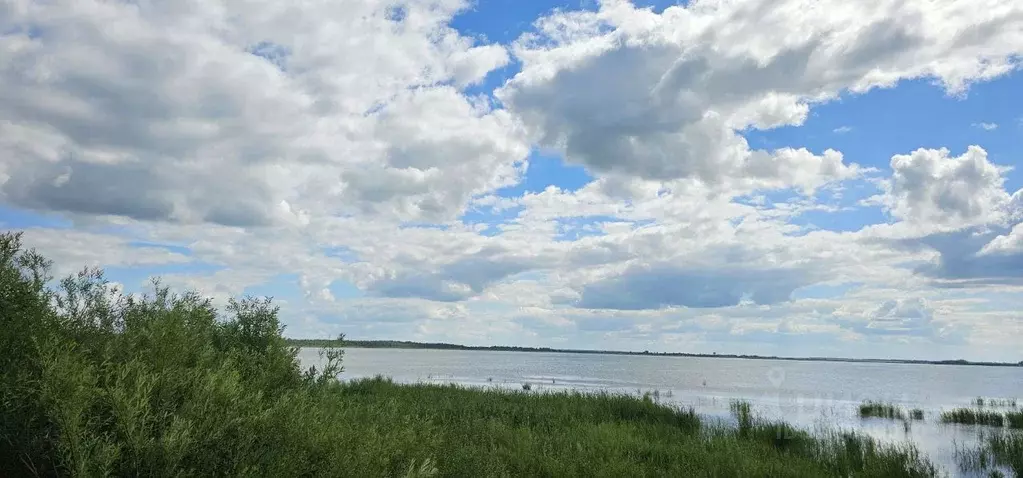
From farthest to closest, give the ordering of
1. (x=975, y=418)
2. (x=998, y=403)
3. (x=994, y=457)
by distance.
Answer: (x=998, y=403), (x=975, y=418), (x=994, y=457)

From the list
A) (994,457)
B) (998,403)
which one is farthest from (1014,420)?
(998,403)

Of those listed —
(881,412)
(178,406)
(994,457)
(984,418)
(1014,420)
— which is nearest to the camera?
(178,406)

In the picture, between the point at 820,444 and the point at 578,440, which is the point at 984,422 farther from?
the point at 578,440

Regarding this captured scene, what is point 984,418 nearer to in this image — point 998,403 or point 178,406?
point 998,403

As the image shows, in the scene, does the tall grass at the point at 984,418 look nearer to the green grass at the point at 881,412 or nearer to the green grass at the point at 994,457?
the green grass at the point at 881,412

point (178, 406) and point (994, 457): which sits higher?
point (178, 406)

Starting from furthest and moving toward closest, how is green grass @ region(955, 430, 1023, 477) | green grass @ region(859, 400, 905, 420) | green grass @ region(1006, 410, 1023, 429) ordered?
1. green grass @ region(859, 400, 905, 420)
2. green grass @ region(1006, 410, 1023, 429)
3. green grass @ region(955, 430, 1023, 477)

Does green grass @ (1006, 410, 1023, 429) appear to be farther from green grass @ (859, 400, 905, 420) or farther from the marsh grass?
the marsh grass

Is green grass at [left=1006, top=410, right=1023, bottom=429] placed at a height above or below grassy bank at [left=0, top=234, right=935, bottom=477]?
below

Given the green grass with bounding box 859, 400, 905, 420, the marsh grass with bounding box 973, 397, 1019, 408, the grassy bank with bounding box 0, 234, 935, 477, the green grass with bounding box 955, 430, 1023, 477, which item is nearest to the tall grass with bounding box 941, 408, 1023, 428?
the green grass with bounding box 859, 400, 905, 420

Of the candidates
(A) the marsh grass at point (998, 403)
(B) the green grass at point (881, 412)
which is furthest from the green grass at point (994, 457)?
(A) the marsh grass at point (998, 403)

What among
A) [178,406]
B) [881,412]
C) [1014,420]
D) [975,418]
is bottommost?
[881,412]

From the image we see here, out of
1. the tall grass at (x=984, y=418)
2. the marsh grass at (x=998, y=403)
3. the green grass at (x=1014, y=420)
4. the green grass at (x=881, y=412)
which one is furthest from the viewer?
the marsh grass at (x=998, y=403)

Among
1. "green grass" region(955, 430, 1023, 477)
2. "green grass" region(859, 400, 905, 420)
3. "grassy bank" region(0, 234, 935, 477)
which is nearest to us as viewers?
"grassy bank" region(0, 234, 935, 477)
